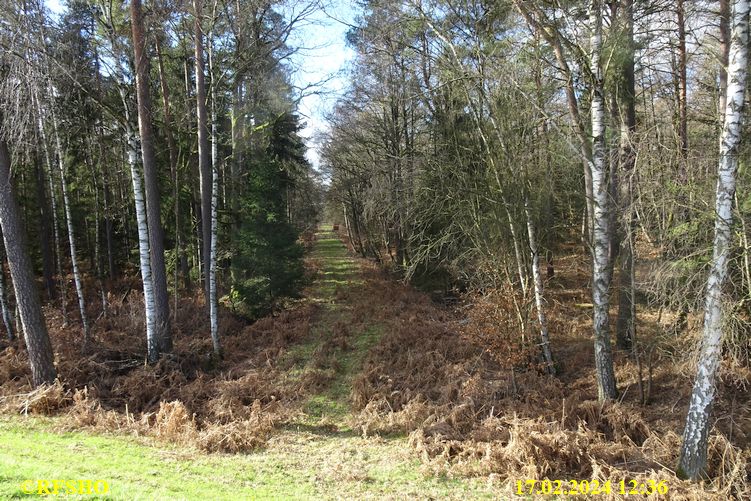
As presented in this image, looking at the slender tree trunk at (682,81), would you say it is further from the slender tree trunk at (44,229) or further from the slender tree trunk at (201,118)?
the slender tree trunk at (44,229)

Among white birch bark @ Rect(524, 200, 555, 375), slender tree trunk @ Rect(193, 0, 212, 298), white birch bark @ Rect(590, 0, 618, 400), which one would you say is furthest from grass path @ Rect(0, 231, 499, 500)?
slender tree trunk @ Rect(193, 0, 212, 298)

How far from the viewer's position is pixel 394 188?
13227 millimetres

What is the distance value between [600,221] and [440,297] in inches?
348

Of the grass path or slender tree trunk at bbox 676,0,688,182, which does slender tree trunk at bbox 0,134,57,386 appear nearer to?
the grass path

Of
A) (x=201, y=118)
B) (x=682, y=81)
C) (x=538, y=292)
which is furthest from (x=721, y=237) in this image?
(x=201, y=118)

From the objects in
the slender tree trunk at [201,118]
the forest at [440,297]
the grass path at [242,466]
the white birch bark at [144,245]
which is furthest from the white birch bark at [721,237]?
the white birch bark at [144,245]

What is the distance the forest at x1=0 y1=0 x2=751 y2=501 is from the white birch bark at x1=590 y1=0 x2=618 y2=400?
0.14ft

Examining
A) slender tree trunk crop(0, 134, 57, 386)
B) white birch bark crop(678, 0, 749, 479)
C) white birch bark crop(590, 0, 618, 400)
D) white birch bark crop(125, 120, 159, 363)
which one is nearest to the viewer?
white birch bark crop(678, 0, 749, 479)

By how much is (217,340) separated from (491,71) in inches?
360

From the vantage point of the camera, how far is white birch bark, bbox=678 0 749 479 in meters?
4.67

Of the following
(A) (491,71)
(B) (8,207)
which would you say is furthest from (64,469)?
(A) (491,71)

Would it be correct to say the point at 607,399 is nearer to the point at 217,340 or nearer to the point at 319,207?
the point at 217,340

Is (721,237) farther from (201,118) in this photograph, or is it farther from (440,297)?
(440,297)

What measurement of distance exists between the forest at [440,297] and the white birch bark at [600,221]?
0.14 feet
